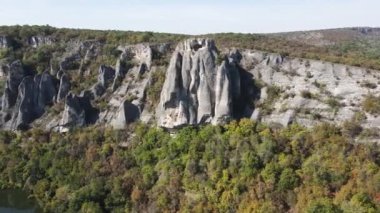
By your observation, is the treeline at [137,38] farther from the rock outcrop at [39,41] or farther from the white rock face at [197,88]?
the white rock face at [197,88]

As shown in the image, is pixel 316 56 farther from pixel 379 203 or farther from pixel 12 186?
pixel 12 186

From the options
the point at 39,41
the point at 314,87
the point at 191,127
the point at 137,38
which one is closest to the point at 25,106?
the point at 39,41

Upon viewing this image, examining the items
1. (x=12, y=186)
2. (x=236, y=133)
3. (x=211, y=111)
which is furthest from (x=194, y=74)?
(x=12, y=186)

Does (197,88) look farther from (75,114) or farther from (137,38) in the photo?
(137,38)

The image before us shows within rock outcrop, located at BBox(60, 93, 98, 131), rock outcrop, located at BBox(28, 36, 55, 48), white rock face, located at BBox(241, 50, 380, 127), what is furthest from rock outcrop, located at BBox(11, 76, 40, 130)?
white rock face, located at BBox(241, 50, 380, 127)

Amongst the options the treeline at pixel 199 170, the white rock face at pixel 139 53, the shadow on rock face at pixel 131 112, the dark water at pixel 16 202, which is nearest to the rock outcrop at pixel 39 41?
the white rock face at pixel 139 53

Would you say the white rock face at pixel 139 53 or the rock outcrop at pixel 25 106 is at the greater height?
the white rock face at pixel 139 53

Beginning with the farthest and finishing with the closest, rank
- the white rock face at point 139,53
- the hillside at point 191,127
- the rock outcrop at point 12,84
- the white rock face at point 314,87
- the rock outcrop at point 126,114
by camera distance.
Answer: the rock outcrop at point 12,84, the white rock face at point 139,53, the rock outcrop at point 126,114, the white rock face at point 314,87, the hillside at point 191,127
